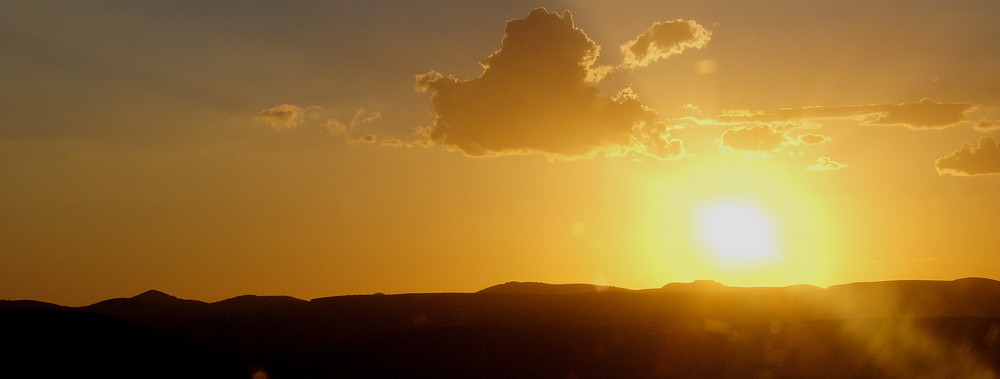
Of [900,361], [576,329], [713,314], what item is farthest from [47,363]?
[713,314]

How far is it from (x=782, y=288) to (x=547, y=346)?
72.2 meters

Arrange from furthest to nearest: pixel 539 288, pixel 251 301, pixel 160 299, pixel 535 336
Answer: pixel 539 288, pixel 160 299, pixel 251 301, pixel 535 336

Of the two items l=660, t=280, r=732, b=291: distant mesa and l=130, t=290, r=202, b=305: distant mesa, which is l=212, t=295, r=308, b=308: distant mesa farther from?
l=660, t=280, r=732, b=291: distant mesa

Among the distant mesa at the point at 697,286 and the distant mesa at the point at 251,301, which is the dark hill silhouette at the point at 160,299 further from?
the distant mesa at the point at 697,286

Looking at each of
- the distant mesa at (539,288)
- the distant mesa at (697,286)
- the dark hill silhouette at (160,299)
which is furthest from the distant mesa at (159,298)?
the distant mesa at (697,286)

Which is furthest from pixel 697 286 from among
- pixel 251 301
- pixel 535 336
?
pixel 535 336

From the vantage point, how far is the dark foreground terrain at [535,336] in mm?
43031

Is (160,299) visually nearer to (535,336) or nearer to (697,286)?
(697,286)

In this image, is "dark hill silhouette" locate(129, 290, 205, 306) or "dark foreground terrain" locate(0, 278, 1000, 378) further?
"dark hill silhouette" locate(129, 290, 205, 306)

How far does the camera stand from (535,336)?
66438mm

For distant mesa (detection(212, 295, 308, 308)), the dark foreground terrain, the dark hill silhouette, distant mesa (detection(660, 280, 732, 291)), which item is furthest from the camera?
distant mesa (detection(660, 280, 732, 291))

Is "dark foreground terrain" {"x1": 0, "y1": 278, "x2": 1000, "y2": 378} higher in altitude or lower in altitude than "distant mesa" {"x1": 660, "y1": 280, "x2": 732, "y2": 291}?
lower

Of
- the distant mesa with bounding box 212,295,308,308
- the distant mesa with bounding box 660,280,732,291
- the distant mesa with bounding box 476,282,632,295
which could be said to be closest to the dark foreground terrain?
the distant mesa with bounding box 212,295,308,308

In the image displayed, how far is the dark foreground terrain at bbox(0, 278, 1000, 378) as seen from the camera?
43.0 m
